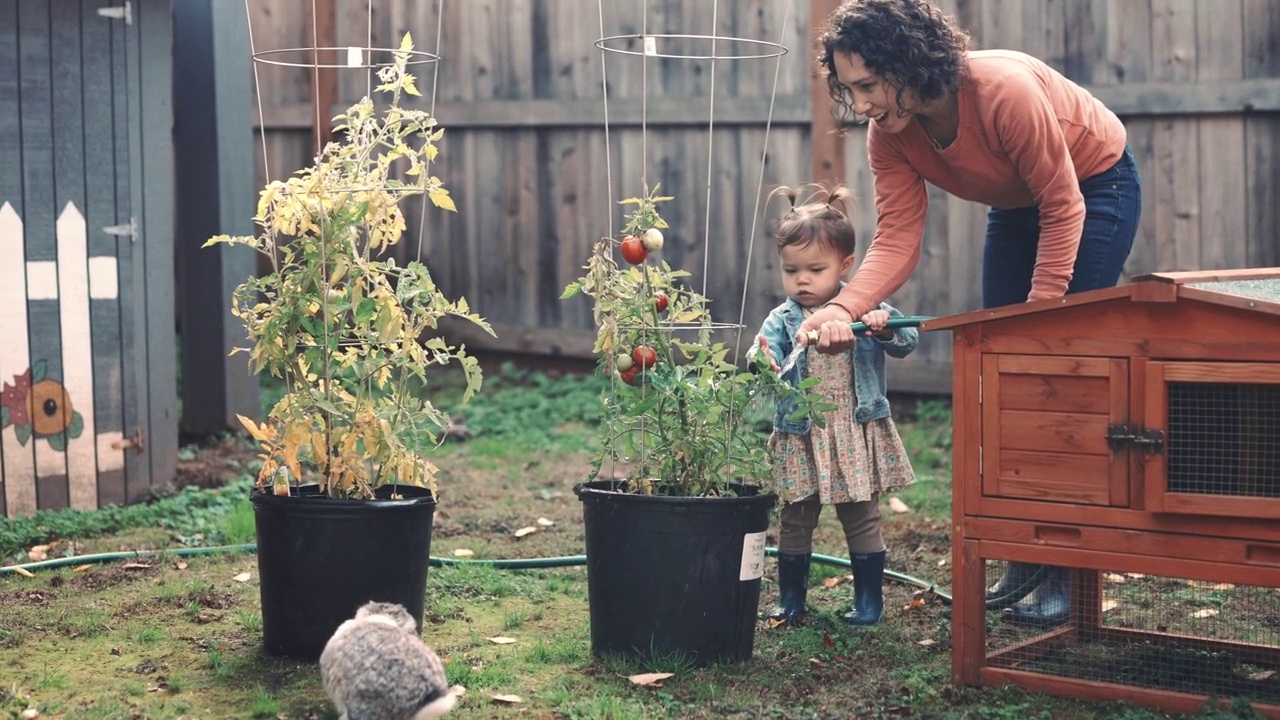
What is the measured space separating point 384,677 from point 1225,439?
182 centimetres

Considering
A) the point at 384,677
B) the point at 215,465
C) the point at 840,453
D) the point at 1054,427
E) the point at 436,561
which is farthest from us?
the point at 215,465

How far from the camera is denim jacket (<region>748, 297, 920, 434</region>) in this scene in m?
3.79

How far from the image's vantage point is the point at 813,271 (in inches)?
151

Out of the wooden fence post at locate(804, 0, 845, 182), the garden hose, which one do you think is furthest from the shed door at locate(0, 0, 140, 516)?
the wooden fence post at locate(804, 0, 845, 182)

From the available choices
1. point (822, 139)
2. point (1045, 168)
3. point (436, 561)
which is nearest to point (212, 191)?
point (436, 561)

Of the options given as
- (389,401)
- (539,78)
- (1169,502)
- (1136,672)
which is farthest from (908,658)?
(539,78)

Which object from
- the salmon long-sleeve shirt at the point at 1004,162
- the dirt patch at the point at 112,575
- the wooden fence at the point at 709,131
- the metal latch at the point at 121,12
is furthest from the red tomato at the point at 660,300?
the metal latch at the point at 121,12

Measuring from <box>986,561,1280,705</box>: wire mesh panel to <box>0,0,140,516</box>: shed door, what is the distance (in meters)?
3.49

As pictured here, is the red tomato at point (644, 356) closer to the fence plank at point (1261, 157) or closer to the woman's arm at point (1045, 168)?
the woman's arm at point (1045, 168)

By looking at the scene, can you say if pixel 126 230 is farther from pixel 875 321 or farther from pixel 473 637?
pixel 875 321

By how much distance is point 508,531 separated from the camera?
5.10 metres

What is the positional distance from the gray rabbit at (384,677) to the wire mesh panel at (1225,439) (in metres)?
1.62

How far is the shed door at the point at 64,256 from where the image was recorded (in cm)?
496

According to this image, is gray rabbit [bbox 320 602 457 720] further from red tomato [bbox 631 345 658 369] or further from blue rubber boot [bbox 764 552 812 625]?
blue rubber boot [bbox 764 552 812 625]
